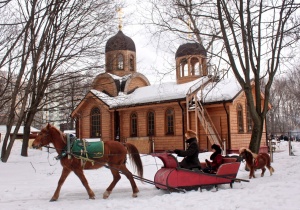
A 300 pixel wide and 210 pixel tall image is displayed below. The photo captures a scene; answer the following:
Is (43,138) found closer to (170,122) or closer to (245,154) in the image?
(245,154)

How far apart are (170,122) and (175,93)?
6.67 feet

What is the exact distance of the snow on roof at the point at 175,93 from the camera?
2188cm

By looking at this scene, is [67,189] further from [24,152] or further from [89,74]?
[24,152]

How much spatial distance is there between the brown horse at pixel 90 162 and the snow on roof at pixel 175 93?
10592 mm

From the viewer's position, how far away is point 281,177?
11.3 metres

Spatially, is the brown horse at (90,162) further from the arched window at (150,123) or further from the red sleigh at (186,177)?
the arched window at (150,123)

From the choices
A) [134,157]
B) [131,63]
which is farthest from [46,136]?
[131,63]

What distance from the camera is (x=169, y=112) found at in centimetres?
2372

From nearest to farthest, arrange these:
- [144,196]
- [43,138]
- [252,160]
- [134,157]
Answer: [144,196] < [43,138] < [134,157] < [252,160]

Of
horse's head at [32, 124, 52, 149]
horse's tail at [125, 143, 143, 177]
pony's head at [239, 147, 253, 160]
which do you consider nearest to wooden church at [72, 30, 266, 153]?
pony's head at [239, 147, 253, 160]

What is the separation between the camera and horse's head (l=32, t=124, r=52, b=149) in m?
8.94

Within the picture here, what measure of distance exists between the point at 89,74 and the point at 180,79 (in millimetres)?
11757

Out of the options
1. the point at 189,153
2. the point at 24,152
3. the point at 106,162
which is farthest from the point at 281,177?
the point at 24,152

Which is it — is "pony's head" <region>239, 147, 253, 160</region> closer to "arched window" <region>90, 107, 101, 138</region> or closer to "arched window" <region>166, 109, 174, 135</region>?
"arched window" <region>166, 109, 174, 135</region>
